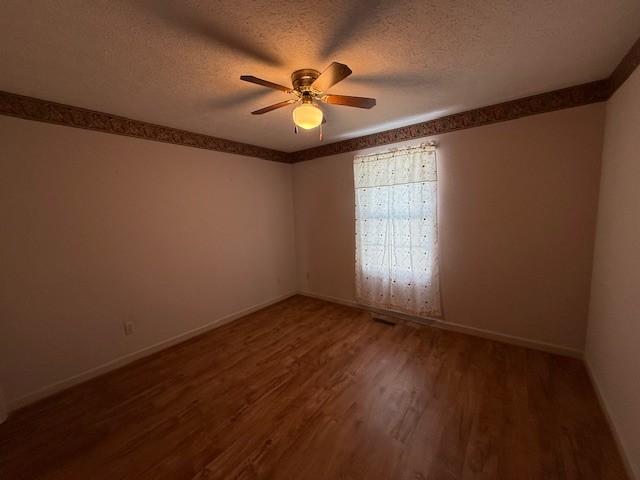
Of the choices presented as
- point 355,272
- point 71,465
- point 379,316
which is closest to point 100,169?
point 71,465

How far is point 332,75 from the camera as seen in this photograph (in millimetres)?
1313

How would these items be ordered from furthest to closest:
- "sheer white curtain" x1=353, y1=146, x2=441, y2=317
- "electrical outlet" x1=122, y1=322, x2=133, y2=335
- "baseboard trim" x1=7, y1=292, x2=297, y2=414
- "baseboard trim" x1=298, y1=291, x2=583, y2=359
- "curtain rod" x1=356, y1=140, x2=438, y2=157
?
1. "sheer white curtain" x1=353, y1=146, x2=441, y2=317
2. "curtain rod" x1=356, y1=140, x2=438, y2=157
3. "electrical outlet" x1=122, y1=322, x2=133, y2=335
4. "baseboard trim" x1=298, y1=291, x2=583, y2=359
5. "baseboard trim" x1=7, y1=292, x2=297, y2=414

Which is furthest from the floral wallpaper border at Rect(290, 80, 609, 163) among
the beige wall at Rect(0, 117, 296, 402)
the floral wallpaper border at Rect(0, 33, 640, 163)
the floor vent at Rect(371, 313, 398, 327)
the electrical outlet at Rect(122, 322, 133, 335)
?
the electrical outlet at Rect(122, 322, 133, 335)

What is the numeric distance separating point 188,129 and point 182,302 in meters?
1.89

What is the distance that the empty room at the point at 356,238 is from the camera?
4.22 ft

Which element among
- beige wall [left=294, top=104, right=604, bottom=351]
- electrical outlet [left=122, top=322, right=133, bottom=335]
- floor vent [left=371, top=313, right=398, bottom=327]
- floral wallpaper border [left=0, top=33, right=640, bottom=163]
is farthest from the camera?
floor vent [left=371, top=313, right=398, bottom=327]

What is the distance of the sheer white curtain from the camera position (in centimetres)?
272

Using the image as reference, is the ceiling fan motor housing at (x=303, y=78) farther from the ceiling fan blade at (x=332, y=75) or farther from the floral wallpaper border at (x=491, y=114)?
the floral wallpaper border at (x=491, y=114)

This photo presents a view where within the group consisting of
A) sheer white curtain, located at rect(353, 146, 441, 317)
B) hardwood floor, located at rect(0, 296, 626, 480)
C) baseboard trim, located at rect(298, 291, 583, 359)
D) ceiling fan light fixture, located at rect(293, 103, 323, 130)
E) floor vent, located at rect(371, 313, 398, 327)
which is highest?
ceiling fan light fixture, located at rect(293, 103, 323, 130)

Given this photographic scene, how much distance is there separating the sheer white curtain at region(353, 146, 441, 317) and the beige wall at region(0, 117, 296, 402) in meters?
1.60

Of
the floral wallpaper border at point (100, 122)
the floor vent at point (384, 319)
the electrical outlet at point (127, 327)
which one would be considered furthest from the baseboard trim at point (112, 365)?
the floral wallpaper border at point (100, 122)

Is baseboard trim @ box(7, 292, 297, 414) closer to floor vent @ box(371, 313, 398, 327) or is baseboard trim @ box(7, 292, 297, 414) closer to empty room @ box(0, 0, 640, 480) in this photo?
empty room @ box(0, 0, 640, 480)

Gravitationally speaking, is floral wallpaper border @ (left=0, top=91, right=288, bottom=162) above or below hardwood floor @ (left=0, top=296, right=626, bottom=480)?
above

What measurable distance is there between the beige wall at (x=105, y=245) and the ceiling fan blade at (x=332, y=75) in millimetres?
1947
